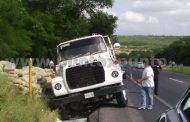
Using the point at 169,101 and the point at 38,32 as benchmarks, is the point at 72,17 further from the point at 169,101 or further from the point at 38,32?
the point at 169,101

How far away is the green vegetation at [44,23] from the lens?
2691 centimetres

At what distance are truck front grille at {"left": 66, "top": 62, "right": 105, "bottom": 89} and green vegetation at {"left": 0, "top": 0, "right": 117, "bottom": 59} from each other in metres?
9.95

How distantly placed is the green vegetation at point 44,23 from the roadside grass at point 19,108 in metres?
10.9

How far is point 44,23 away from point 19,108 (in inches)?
1053

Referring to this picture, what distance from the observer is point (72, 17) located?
48531mm

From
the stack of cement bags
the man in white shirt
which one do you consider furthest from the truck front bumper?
the stack of cement bags

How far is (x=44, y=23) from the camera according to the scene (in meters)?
38.6

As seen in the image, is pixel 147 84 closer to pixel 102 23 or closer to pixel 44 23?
pixel 44 23

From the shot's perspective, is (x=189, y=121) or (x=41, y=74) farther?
(x=41, y=74)

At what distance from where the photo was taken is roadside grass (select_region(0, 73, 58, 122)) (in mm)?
11067

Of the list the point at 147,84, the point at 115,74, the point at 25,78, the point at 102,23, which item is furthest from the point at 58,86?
the point at 102,23

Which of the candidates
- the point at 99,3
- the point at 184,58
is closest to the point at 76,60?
the point at 99,3

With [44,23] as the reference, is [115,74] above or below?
below

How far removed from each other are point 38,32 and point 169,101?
1648 centimetres
